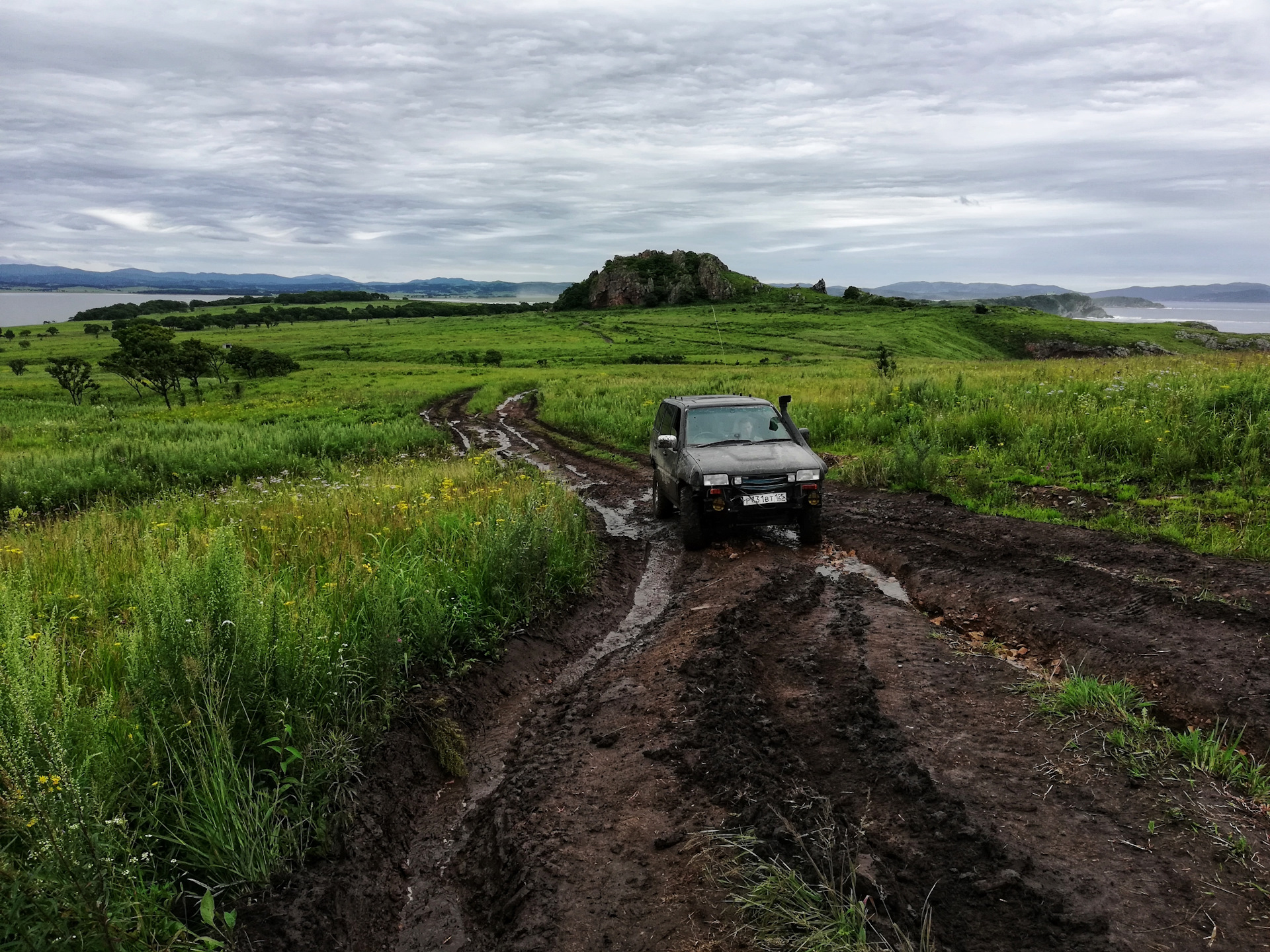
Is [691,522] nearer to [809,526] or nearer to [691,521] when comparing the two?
[691,521]

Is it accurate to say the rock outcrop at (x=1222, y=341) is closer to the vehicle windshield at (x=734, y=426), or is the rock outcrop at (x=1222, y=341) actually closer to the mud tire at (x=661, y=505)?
the vehicle windshield at (x=734, y=426)

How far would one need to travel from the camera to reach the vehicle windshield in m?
10.4

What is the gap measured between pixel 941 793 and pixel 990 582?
416 cm

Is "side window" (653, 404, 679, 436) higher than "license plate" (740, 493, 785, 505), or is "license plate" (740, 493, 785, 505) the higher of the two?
"side window" (653, 404, 679, 436)

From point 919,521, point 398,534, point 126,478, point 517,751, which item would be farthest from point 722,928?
point 126,478

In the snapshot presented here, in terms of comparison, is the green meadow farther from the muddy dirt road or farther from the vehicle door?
the vehicle door

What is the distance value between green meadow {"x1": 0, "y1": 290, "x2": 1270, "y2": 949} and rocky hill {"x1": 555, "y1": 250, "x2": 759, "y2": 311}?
11446 centimetres

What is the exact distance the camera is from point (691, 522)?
9594 millimetres

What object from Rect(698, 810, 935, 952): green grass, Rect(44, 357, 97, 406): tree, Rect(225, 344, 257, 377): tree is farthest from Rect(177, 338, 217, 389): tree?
Rect(698, 810, 935, 952): green grass

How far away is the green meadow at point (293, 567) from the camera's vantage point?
3.09 meters

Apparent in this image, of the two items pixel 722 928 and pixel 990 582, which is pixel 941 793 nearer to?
pixel 722 928

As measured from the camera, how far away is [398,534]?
8.26 meters

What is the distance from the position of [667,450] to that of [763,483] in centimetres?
174

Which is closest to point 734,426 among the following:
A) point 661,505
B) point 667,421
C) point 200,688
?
point 667,421
